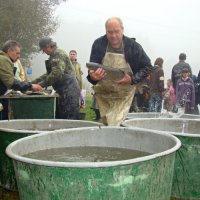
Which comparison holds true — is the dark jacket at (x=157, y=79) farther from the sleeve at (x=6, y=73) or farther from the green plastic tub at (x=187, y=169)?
the green plastic tub at (x=187, y=169)

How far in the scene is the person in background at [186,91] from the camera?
9875 mm

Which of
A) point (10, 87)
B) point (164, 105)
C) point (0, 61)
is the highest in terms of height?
point (0, 61)

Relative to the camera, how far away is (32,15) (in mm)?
25797

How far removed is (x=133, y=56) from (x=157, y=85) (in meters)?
6.34

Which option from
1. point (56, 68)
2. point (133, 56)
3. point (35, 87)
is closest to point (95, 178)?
point (133, 56)

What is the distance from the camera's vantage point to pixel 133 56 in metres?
A: 4.75

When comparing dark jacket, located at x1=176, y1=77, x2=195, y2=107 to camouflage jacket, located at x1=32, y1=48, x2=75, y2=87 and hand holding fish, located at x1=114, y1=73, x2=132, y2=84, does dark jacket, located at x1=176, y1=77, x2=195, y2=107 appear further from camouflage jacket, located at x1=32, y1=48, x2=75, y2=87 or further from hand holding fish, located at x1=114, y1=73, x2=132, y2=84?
hand holding fish, located at x1=114, y1=73, x2=132, y2=84

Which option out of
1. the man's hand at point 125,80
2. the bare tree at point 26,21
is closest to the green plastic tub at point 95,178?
the man's hand at point 125,80

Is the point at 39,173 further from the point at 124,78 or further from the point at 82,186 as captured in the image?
the point at 124,78

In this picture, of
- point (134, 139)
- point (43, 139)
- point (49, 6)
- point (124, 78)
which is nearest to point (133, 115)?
point (124, 78)

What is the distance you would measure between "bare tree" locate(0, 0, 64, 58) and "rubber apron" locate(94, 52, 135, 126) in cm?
2028

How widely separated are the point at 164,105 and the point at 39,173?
11.7 metres

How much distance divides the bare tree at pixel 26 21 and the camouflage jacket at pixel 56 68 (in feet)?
59.6

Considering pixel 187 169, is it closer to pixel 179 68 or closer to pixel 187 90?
pixel 187 90
